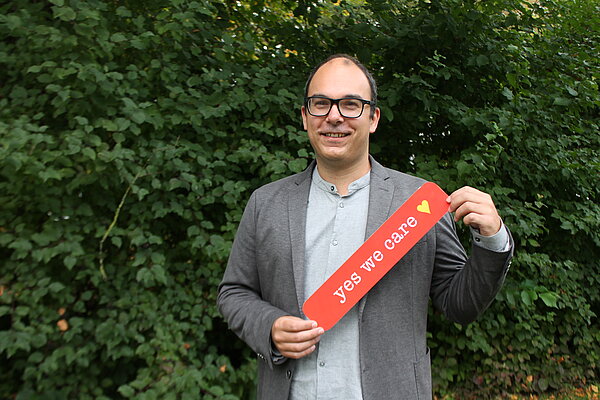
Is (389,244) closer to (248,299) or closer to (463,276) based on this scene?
(463,276)

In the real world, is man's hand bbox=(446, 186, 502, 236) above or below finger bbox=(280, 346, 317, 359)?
above

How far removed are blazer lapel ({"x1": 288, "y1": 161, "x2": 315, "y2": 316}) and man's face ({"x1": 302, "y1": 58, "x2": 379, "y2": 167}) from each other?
0.53ft

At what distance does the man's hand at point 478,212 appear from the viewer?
122 centimetres

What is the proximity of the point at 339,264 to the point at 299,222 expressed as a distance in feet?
0.64

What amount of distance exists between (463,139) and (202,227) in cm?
245

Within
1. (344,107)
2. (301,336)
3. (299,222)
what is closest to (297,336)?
(301,336)

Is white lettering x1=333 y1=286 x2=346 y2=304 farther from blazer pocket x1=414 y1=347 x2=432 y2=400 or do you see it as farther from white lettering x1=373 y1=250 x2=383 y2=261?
blazer pocket x1=414 y1=347 x2=432 y2=400

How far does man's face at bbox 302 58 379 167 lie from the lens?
57.0 inches

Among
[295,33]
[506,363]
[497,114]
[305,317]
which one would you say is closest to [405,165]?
[497,114]

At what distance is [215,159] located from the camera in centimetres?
338

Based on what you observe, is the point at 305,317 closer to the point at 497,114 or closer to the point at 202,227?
the point at 202,227

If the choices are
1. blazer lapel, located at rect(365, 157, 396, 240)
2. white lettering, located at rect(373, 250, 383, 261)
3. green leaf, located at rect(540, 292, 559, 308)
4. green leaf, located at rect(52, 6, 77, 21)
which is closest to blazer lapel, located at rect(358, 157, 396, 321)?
blazer lapel, located at rect(365, 157, 396, 240)

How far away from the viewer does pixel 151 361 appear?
2836 millimetres

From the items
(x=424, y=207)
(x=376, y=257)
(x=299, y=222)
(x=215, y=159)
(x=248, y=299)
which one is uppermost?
(x=424, y=207)
